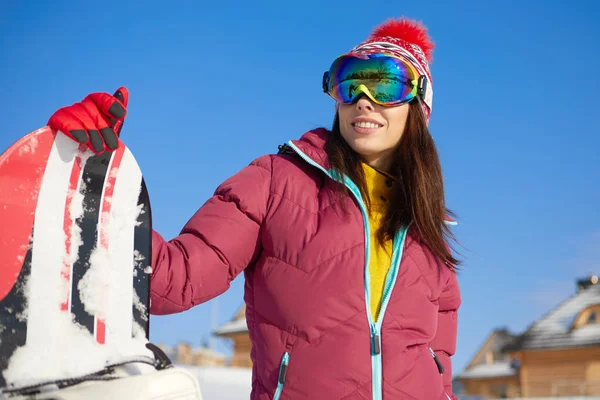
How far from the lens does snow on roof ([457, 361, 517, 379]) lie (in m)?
29.4

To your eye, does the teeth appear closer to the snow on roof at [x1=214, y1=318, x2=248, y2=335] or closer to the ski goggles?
the ski goggles

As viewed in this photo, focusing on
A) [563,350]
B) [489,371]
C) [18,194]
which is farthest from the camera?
[489,371]

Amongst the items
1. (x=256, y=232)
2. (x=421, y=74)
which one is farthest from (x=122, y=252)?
(x=421, y=74)

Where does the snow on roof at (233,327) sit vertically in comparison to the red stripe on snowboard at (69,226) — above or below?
above

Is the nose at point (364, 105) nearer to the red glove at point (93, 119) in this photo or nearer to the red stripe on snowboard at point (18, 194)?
the red glove at point (93, 119)

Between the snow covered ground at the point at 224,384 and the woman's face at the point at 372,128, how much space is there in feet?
23.7

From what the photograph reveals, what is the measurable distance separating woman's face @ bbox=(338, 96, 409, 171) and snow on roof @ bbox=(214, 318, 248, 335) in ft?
76.2

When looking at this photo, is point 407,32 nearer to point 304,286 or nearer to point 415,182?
point 415,182

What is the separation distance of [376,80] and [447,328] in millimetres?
987

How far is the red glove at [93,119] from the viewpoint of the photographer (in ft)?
5.05

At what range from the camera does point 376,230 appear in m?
2.17

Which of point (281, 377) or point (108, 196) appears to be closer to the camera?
point (108, 196)

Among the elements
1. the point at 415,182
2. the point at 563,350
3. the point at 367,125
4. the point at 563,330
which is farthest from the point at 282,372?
the point at 563,330

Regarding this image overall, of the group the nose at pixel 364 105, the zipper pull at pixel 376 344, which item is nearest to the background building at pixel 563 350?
the nose at pixel 364 105
